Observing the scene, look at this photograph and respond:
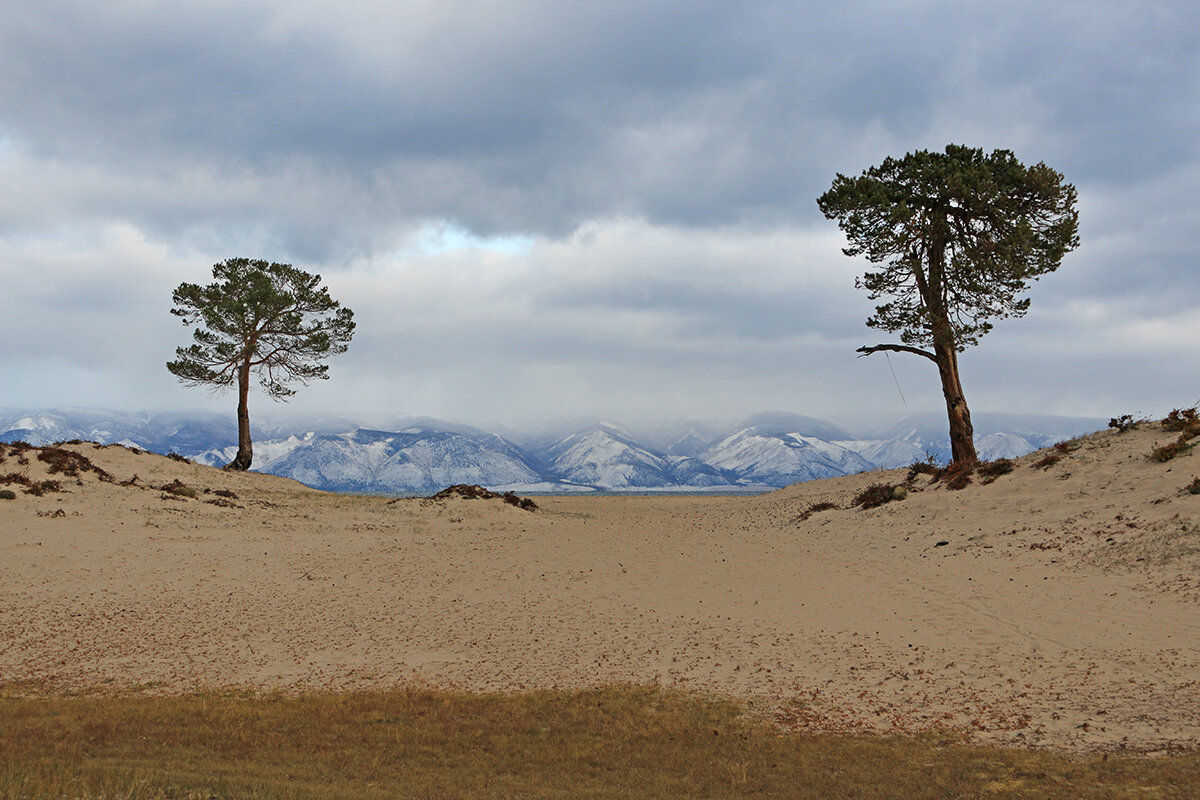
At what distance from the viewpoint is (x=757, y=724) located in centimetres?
954

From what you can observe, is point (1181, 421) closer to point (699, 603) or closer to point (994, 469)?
point (994, 469)

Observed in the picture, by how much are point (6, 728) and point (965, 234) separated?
36.0 meters

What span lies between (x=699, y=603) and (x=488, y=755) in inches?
338

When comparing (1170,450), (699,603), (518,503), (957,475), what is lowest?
(699,603)

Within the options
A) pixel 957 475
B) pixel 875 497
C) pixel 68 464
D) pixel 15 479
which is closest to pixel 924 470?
pixel 957 475

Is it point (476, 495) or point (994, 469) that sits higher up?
point (994, 469)

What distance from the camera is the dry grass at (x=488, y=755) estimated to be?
6844 mm

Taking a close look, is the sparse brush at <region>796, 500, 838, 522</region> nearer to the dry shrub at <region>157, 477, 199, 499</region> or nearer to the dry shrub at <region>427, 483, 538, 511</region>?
the dry shrub at <region>427, 483, 538, 511</region>

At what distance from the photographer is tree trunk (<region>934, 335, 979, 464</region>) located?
32406 millimetres

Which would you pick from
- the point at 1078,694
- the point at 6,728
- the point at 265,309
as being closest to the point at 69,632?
the point at 6,728

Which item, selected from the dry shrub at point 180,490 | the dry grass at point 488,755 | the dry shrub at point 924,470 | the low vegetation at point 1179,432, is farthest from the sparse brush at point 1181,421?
the dry shrub at point 180,490

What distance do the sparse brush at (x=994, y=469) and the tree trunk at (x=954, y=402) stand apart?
223 inches

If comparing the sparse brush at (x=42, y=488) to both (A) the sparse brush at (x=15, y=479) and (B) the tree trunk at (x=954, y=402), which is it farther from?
(B) the tree trunk at (x=954, y=402)

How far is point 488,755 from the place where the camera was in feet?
28.1
